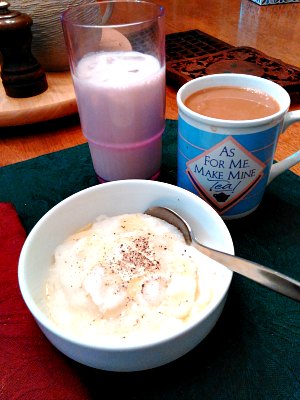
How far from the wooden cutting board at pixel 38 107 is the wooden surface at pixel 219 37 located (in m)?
0.03

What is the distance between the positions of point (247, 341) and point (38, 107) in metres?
0.61

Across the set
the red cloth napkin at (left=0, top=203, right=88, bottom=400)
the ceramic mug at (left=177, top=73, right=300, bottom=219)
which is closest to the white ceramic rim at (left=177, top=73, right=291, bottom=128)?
the ceramic mug at (left=177, top=73, right=300, bottom=219)

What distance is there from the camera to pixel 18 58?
77 cm

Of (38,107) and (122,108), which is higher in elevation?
(122,108)

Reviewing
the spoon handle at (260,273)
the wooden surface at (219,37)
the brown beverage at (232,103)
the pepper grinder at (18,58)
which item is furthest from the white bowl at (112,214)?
the pepper grinder at (18,58)

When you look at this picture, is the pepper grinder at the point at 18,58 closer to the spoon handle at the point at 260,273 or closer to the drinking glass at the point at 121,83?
the drinking glass at the point at 121,83

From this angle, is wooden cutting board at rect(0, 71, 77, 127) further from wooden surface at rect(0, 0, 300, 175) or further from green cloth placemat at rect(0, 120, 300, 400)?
green cloth placemat at rect(0, 120, 300, 400)

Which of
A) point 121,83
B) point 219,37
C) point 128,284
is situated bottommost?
point 219,37

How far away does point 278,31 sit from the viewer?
1271 millimetres

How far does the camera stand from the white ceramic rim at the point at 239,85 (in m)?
0.47

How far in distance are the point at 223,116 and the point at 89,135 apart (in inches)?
8.6

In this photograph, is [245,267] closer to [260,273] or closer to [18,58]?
[260,273]

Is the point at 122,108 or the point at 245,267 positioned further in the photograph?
the point at 122,108

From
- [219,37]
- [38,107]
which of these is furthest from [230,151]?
[219,37]
